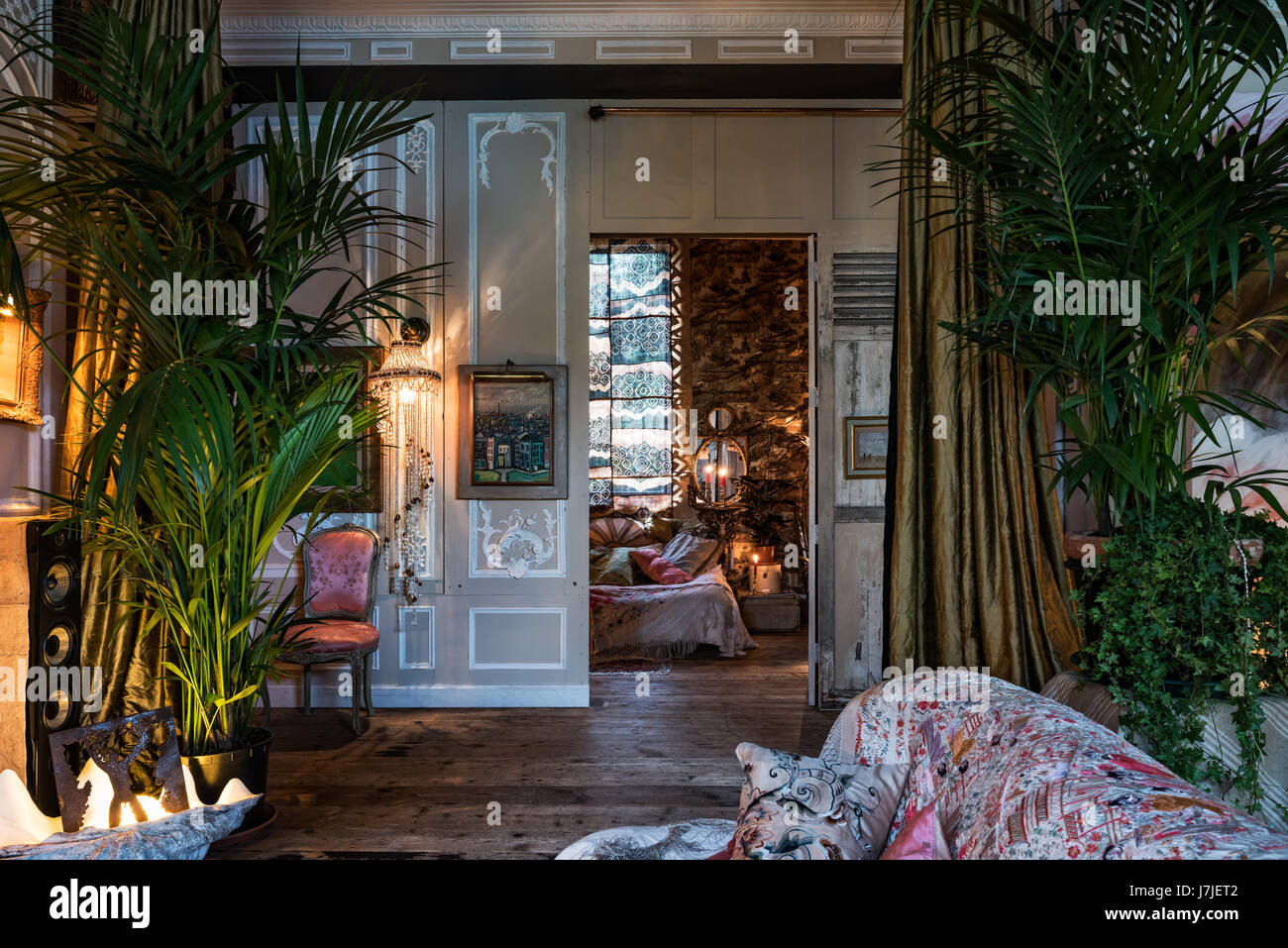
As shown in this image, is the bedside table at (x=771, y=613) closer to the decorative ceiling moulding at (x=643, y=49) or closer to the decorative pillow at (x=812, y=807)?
the decorative ceiling moulding at (x=643, y=49)

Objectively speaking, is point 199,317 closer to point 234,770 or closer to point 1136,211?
point 234,770

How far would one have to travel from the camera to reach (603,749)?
3.62 metres

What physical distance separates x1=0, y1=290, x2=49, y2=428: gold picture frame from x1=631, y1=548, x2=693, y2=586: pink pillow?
4.39 meters

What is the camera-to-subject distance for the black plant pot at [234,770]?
2385 millimetres

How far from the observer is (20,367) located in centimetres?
296

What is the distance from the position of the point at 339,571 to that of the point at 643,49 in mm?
3454

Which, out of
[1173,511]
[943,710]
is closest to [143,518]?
[943,710]

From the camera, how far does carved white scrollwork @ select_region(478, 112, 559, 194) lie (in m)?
4.54

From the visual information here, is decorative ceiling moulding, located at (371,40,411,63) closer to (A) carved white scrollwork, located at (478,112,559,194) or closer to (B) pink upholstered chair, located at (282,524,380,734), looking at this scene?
(A) carved white scrollwork, located at (478,112,559,194)

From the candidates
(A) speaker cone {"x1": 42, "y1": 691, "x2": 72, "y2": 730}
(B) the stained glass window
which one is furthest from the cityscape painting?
(B) the stained glass window

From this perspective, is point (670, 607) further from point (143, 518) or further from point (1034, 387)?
point (1034, 387)

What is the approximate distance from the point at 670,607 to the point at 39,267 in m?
4.35

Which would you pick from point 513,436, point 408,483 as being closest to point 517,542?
point 513,436
